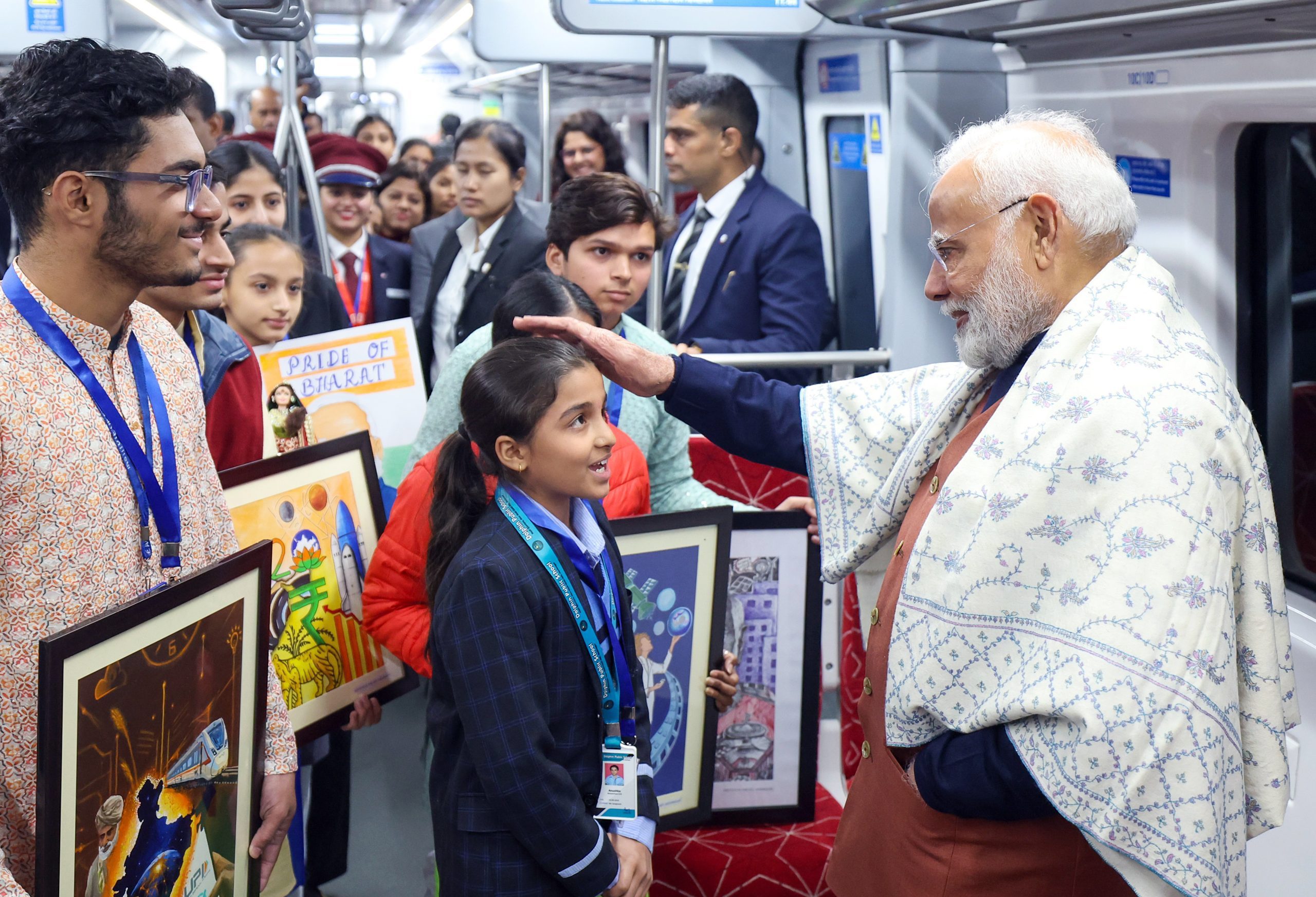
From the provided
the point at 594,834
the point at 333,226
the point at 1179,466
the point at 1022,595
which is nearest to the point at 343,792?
the point at 594,834

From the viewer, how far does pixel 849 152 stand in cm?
512

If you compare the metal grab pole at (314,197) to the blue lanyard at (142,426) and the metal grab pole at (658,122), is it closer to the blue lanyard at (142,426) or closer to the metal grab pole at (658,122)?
the metal grab pole at (658,122)

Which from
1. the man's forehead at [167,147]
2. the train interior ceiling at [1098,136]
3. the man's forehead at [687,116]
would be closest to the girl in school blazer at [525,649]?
the man's forehead at [167,147]

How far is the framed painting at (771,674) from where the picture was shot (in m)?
2.75

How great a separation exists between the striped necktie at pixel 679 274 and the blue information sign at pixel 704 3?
5.04 ft

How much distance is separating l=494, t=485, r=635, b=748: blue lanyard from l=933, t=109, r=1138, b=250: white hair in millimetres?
889

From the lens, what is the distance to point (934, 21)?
2980mm

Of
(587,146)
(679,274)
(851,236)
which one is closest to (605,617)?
(679,274)

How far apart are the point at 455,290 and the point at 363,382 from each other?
1310 millimetres

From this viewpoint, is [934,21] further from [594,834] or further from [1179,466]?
[594,834]

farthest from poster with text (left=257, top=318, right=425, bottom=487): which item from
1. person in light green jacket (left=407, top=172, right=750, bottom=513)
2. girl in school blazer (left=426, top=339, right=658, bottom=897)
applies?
girl in school blazer (left=426, top=339, right=658, bottom=897)

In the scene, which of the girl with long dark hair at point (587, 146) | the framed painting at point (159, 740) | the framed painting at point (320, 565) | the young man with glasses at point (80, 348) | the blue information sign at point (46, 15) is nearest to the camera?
the framed painting at point (159, 740)

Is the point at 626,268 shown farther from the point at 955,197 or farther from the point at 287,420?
the point at 955,197

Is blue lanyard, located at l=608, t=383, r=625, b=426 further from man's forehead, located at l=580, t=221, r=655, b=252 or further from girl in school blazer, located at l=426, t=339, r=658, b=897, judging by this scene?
girl in school blazer, located at l=426, t=339, r=658, b=897
